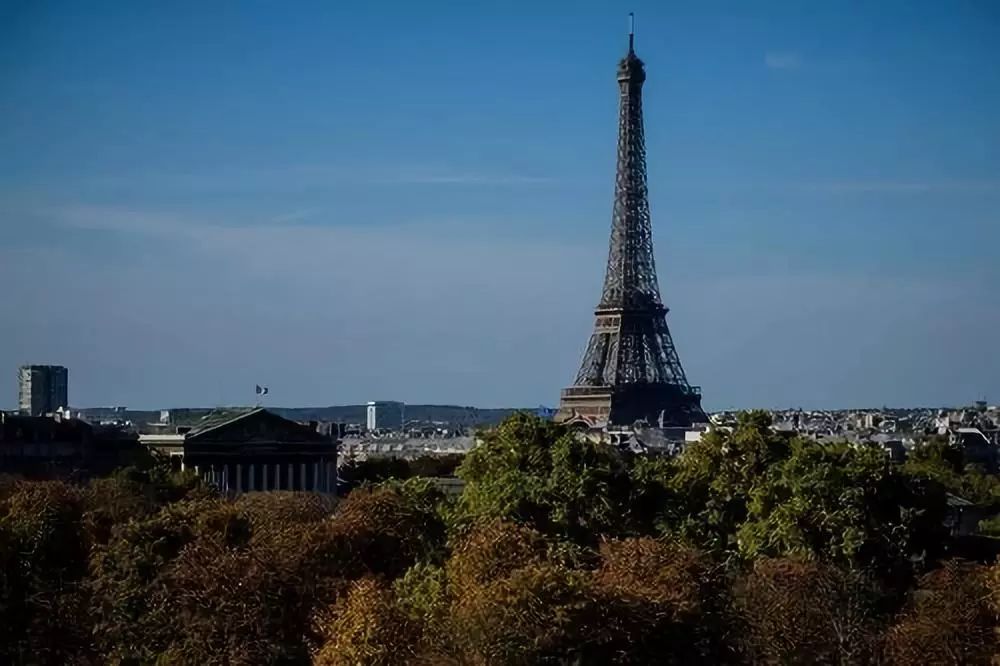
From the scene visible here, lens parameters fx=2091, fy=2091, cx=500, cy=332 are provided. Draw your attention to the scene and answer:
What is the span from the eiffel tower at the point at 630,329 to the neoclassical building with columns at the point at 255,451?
41.7 metres

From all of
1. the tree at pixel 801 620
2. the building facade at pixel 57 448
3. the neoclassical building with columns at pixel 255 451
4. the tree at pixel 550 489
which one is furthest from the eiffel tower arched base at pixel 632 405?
the tree at pixel 801 620

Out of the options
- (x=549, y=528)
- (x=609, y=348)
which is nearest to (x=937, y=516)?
(x=549, y=528)

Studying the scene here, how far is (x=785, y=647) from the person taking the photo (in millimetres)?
44531

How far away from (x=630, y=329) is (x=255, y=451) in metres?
51.9

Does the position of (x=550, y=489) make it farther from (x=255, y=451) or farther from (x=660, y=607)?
(x=255, y=451)

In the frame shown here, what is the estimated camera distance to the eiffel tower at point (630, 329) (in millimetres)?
169875

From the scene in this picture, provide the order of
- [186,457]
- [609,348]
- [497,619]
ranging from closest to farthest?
1. [497,619]
2. [186,457]
3. [609,348]

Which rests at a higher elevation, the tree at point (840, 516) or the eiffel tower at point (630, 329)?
the eiffel tower at point (630, 329)

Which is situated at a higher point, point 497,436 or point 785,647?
point 497,436

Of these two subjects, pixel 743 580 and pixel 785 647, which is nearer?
pixel 785 647

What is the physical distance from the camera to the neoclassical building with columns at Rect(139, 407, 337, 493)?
124 m

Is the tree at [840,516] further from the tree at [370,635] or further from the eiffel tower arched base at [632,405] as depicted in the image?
the eiffel tower arched base at [632,405]

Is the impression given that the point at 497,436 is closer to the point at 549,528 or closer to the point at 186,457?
the point at 549,528

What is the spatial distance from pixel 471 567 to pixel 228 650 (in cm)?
543
